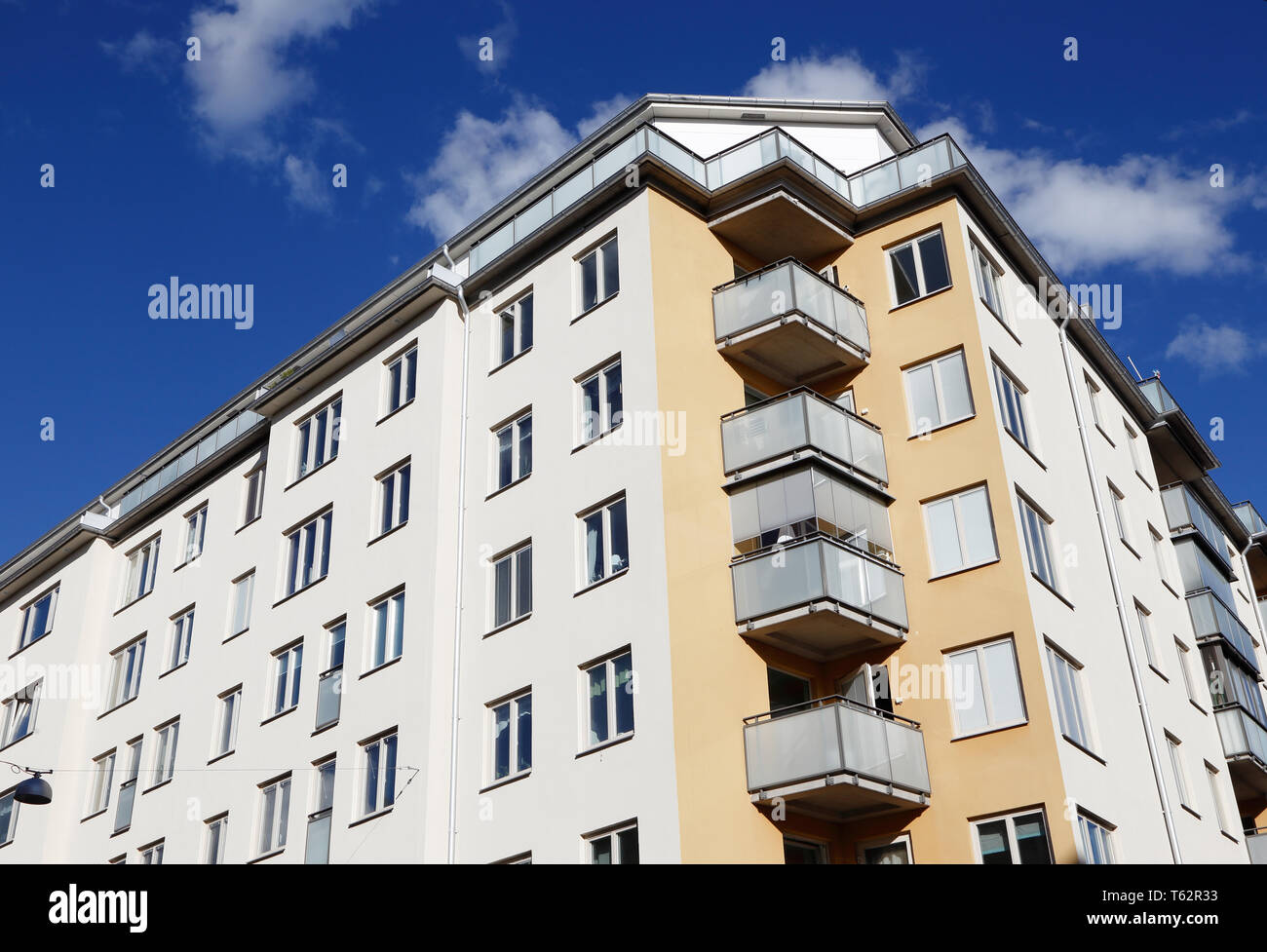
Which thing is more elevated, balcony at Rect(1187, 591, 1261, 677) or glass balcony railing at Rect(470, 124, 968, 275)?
glass balcony railing at Rect(470, 124, 968, 275)

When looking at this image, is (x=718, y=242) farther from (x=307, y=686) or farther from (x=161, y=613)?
(x=161, y=613)

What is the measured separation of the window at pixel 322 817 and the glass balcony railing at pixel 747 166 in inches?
436

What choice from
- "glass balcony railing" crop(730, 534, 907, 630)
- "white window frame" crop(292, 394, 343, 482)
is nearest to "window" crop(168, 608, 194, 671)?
"white window frame" crop(292, 394, 343, 482)

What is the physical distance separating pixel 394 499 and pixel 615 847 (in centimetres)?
974

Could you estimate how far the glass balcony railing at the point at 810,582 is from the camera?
20234 mm

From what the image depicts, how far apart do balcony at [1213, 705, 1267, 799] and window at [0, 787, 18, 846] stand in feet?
94.3

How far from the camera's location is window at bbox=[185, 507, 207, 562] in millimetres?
31969

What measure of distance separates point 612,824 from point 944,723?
544 centimetres

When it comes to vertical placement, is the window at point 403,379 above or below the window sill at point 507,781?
above

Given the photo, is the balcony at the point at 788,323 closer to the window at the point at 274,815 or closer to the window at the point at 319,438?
the window at the point at 319,438

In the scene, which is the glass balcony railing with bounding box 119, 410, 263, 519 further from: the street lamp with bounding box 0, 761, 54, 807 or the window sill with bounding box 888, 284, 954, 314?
the window sill with bounding box 888, 284, 954, 314

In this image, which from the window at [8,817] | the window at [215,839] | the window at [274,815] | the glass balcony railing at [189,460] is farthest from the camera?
the window at [8,817]

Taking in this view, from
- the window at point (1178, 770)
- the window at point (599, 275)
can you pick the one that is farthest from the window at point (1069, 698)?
the window at point (599, 275)

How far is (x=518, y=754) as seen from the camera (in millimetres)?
21266
